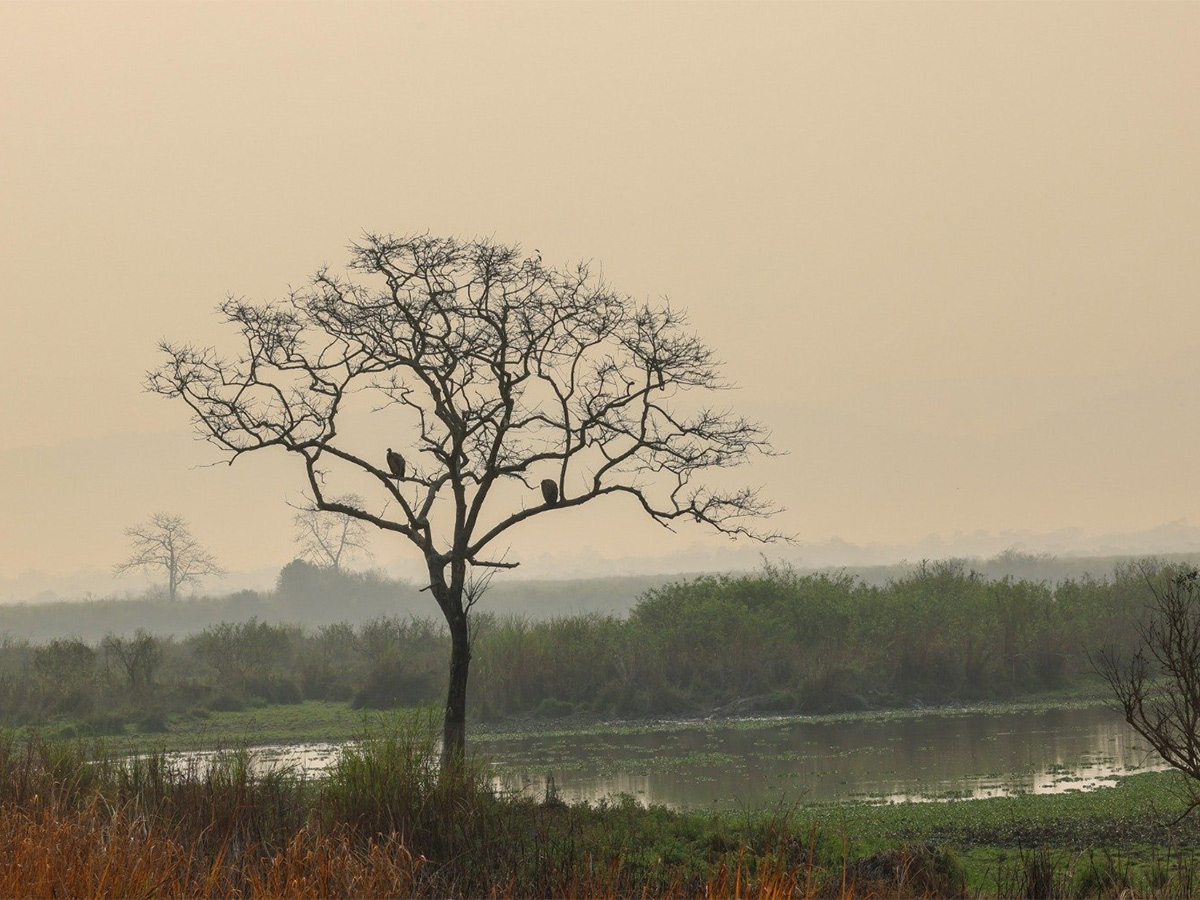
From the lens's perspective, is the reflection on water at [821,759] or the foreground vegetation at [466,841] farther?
the reflection on water at [821,759]

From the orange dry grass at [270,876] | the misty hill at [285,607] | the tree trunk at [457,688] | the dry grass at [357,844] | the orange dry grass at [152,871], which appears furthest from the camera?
the misty hill at [285,607]

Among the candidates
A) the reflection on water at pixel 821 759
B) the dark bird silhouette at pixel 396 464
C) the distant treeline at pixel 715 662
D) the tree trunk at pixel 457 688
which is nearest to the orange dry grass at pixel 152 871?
the reflection on water at pixel 821 759

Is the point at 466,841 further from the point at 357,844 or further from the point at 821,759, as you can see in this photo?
the point at 821,759

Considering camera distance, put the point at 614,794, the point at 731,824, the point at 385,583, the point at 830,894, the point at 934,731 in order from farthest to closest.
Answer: the point at 385,583 < the point at 934,731 < the point at 614,794 < the point at 731,824 < the point at 830,894

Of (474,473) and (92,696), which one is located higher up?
(474,473)

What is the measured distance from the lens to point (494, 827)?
40.5 ft

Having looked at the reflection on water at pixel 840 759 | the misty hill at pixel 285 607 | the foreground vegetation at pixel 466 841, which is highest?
the misty hill at pixel 285 607

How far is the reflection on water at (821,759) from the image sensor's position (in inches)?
862

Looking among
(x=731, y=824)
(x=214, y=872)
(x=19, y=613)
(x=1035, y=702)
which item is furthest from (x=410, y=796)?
(x=19, y=613)

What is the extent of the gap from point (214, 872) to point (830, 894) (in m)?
5.06

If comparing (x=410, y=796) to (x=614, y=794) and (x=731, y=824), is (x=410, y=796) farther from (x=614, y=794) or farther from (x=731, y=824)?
(x=614, y=794)

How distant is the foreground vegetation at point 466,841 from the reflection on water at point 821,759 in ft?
10.3

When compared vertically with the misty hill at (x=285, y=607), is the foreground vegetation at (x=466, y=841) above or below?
below

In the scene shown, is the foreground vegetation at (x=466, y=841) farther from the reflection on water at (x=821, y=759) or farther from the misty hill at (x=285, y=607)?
the misty hill at (x=285, y=607)
